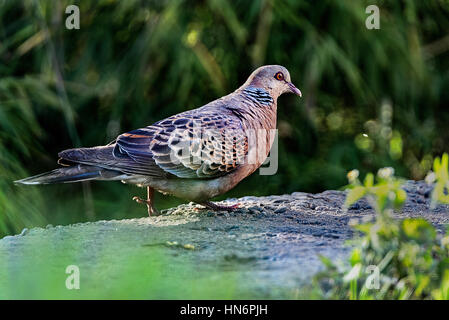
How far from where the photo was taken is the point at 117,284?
239 centimetres

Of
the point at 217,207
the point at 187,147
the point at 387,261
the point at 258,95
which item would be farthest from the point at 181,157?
the point at 387,261

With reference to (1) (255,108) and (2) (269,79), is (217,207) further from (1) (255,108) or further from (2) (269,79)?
(2) (269,79)

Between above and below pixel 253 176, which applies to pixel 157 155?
above

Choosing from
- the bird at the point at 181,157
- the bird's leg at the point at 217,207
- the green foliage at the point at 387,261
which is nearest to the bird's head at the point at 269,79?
the bird at the point at 181,157

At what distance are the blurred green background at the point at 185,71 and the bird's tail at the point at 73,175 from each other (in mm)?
1607

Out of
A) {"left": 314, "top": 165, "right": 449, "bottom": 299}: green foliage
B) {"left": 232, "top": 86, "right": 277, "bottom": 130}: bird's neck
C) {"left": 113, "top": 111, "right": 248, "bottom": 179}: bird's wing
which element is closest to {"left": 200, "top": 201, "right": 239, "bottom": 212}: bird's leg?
{"left": 113, "top": 111, "right": 248, "bottom": 179}: bird's wing

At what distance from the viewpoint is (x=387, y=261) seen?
2.38 meters

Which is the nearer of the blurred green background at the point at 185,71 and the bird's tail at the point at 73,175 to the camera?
the bird's tail at the point at 73,175

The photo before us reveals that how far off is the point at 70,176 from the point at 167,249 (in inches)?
36.5

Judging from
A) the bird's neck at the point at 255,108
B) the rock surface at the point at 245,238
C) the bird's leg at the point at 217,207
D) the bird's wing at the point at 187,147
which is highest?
the bird's neck at the point at 255,108

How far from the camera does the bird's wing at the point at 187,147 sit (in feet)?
12.2

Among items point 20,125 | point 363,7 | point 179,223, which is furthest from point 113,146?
point 363,7

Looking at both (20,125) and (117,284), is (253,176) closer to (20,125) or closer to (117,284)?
(20,125)

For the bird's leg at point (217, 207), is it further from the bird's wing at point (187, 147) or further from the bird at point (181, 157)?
the bird's wing at point (187, 147)
